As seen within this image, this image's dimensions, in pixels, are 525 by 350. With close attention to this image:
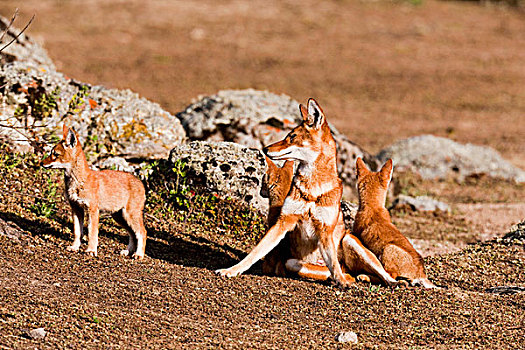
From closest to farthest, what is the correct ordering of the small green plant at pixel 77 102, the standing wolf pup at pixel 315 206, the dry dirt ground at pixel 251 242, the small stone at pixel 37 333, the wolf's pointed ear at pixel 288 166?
the small stone at pixel 37 333 < the dry dirt ground at pixel 251 242 < the standing wolf pup at pixel 315 206 < the wolf's pointed ear at pixel 288 166 < the small green plant at pixel 77 102

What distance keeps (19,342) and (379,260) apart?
3894 mm

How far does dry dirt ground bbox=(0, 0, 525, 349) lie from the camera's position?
6.38 m

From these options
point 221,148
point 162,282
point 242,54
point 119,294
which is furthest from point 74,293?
point 242,54

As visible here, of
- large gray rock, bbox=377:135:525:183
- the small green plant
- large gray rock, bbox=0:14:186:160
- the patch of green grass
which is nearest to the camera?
the patch of green grass

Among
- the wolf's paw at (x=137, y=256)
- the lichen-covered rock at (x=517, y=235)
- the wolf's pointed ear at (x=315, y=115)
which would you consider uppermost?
the wolf's pointed ear at (x=315, y=115)

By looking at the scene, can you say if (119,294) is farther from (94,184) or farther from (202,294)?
(94,184)

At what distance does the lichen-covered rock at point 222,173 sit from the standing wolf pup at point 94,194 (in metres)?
2.04

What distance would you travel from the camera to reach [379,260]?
789 centimetres

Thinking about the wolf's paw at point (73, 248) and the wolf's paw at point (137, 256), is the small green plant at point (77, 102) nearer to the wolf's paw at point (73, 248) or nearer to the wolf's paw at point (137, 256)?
the wolf's paw at point (73, 248)

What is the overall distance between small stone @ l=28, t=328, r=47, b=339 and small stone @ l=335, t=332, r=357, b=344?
2395 millimetres

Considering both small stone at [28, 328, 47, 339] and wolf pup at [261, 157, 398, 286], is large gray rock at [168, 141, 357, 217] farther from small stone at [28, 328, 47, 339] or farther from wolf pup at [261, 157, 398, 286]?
small stone at [28, 328, 47, 339]

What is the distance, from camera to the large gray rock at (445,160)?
1628cm

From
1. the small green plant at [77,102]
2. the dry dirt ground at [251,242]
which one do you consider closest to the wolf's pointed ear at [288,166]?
the dry dirt ground at [251,242]

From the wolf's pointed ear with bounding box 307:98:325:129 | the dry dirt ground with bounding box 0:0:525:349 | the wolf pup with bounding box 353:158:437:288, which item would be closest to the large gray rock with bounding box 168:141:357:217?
the dry dirt ground with bounding box 0:0:525:349
